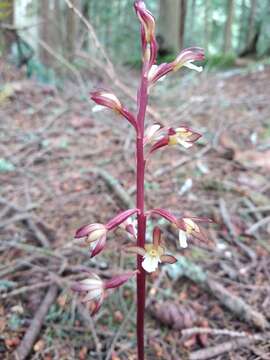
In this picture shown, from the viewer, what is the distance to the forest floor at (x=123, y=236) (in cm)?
172

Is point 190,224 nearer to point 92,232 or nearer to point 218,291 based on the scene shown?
point 92,232

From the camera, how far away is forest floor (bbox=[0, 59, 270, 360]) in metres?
1.72

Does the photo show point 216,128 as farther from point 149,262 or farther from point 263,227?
point 149,262

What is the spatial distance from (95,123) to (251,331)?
3190 millimetres

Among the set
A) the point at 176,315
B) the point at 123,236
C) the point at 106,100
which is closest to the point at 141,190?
the point at 106,100

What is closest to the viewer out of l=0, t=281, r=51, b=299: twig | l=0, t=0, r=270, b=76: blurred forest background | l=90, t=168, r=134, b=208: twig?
l=0, t=281, r=51, b=299: twig

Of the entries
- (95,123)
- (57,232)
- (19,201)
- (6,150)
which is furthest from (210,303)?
(95,123)

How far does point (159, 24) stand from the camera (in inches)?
411

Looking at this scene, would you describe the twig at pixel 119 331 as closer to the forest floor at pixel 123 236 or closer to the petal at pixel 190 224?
the forest floor at pixel 123 236

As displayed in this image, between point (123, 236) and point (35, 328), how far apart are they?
2.73 ft

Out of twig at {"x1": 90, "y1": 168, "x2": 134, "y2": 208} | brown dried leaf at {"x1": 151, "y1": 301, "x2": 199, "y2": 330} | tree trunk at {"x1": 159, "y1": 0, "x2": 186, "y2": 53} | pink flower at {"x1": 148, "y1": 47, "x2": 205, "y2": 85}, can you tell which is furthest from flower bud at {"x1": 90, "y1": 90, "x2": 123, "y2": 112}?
tree trunk at {"x1": 159, "y1": 0, "x2": 186, "y2": 53}

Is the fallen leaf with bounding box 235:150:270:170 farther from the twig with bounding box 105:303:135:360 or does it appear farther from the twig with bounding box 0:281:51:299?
the twig with bounding box 0:281:51:299

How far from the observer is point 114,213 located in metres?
2.58

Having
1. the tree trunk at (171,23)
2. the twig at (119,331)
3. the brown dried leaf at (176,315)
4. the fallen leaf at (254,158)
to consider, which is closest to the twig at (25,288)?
the twig at (119,331)
